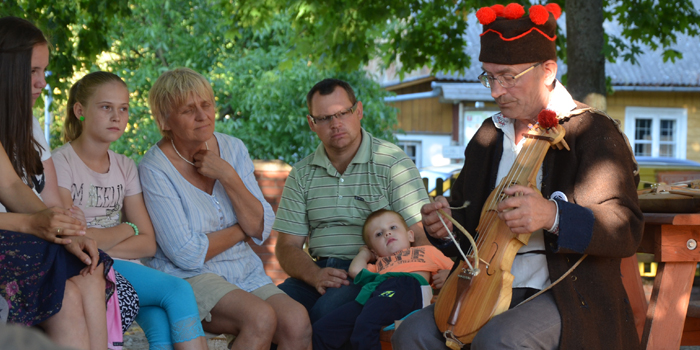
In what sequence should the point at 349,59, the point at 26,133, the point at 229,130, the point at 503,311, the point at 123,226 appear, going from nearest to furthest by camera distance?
the point at 503,311 → the point at 26,133 → the point at 123,226 → the point at 349,59 → the point at 229,130

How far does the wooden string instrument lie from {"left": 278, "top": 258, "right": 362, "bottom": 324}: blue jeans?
86 centimetres

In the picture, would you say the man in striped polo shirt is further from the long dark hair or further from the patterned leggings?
the long dark hair

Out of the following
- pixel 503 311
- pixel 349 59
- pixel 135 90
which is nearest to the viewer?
pixel 503 311

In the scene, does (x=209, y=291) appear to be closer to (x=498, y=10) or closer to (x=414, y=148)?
(x=498, y=10)

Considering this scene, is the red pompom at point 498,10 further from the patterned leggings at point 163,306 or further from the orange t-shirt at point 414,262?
the patterned leggings at point 163,306

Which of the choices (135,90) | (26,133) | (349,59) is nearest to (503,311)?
(26,133)

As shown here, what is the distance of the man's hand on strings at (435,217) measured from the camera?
2500 millimetres

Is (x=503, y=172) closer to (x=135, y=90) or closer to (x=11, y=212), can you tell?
(x=11, y=212)

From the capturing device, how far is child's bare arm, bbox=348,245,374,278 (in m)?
3.26

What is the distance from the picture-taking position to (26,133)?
2.59 metres

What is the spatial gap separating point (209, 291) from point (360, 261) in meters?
0.76

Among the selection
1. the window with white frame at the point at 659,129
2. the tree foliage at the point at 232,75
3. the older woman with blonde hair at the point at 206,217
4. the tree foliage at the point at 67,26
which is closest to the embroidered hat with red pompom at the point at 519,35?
the older woman with blonde hair at the point at 206,217

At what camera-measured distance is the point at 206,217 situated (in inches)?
123

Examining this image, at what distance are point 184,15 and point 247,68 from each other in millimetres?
2085
